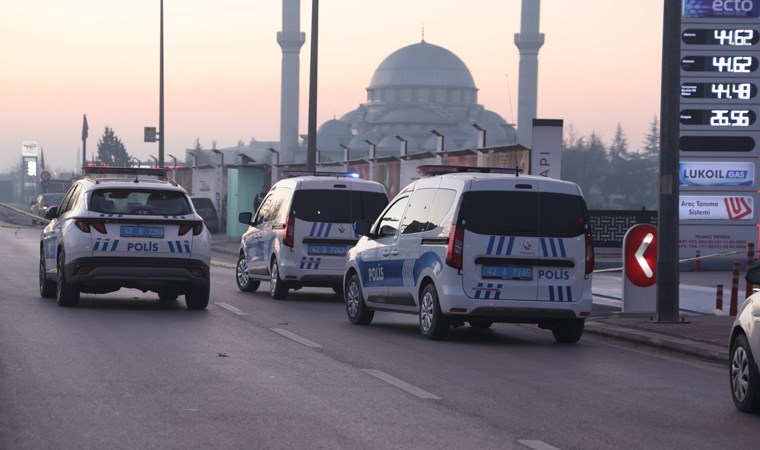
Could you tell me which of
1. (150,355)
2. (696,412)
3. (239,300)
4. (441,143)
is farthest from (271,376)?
(441,143)

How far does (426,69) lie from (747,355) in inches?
6948

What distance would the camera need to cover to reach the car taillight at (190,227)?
17.4 metres

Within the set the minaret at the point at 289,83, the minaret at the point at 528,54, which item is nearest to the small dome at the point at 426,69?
the minaret at the point at 289,83

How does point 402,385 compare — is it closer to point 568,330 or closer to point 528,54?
point 568,330

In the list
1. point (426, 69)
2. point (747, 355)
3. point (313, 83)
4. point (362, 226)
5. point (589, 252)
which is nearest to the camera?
point (747, 355)

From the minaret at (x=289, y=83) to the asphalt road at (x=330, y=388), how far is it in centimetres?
11349

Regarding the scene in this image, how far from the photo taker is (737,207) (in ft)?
108

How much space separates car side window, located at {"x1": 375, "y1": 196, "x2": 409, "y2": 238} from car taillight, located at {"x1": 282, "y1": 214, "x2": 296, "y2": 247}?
3.75 meters

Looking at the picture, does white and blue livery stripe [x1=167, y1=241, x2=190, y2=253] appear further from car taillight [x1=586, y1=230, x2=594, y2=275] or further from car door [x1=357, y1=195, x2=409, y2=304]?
car taillight [x1=586, y1=230, x2=594, y2=275]

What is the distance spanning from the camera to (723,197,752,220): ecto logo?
32.8 metres

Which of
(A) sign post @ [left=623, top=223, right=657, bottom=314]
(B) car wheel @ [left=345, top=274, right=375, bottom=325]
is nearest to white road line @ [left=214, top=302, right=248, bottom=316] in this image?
(B) car wheel @ [left=345, top=274, right=375, bottom=325]

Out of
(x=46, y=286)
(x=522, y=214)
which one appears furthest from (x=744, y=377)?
(x=46, y=286)

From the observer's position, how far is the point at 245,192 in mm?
49688

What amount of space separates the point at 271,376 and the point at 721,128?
2405 centimetres
